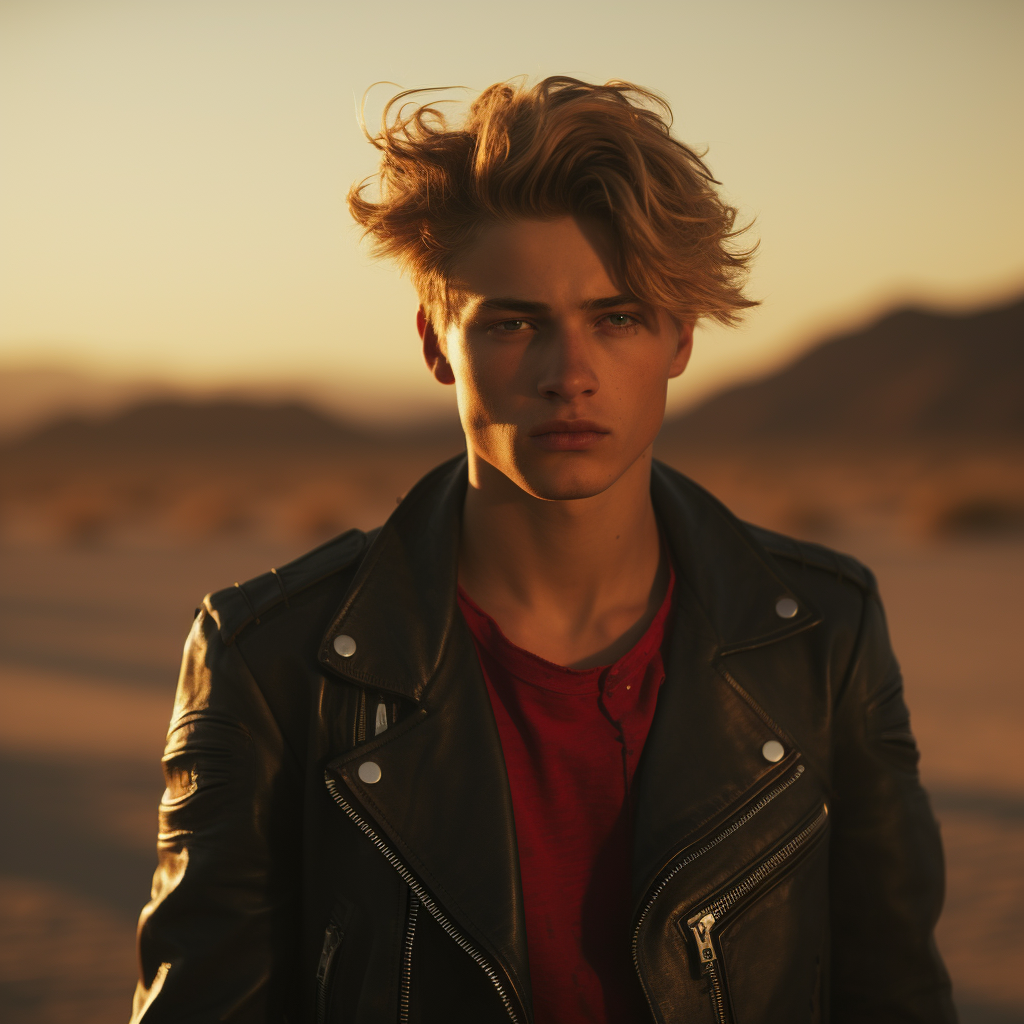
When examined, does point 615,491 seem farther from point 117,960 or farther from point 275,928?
point 117,960

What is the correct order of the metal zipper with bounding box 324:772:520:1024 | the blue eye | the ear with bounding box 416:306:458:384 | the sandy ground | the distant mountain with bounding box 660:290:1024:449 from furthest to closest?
the distant mountain with bounding box 660:290:1024:449, the sandy ground, the ear with bounding box 416:306:458:384, the blue eye, the metal zipper with bounding box 324:772:520:1024

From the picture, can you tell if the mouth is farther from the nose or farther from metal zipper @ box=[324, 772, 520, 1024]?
metal zipper @ box=[324, 772, 520, 1024]

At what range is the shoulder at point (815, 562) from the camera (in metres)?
2.13

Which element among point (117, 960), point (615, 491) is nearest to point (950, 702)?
point (117, 960)

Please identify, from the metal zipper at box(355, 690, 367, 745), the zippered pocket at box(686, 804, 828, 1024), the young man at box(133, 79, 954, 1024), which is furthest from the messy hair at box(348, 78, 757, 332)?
the zippered pocket at box(686, 804, 828, 1024)

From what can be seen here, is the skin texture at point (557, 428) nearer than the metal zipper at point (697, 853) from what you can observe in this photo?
No

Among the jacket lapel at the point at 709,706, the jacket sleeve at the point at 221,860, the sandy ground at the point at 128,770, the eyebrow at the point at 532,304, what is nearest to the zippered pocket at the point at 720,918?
the jacket lapel at the point at 709,706

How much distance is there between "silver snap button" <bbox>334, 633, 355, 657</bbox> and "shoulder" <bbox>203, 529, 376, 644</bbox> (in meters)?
0.14

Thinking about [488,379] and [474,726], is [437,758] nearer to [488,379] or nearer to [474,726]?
[474,726]

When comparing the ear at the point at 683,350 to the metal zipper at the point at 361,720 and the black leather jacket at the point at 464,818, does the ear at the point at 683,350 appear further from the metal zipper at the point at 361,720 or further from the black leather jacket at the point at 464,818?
the metal zipper at the point at 361,720

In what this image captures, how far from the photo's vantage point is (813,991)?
1984 millimetres

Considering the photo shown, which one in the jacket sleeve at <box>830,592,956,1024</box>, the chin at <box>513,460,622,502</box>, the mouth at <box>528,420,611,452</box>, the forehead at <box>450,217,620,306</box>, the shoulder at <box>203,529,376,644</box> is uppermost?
the forehead at <box>450,217,620,306</box>

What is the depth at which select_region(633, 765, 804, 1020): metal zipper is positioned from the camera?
177 cm

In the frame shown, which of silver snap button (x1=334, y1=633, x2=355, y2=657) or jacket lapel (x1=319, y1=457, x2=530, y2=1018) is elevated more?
silver snap button (x1=334, y1=633, x2=355, y2=657)
